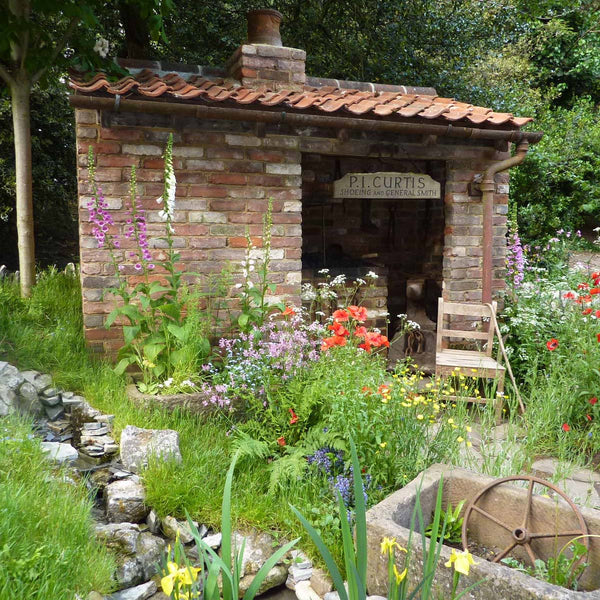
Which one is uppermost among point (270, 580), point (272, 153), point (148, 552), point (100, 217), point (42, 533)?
point (272, 153)

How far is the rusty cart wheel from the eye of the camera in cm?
242

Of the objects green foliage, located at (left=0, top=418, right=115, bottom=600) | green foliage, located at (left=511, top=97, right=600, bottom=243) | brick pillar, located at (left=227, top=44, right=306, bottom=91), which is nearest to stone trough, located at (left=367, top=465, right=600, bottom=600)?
green foliage, located at (left=0, top=418, right=115, bottom=600)

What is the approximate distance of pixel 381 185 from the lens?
18.8ft

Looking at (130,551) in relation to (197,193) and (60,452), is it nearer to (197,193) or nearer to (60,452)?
(60,452)

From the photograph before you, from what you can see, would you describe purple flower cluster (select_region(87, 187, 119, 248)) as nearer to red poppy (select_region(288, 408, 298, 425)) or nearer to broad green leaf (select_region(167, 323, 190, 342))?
broad green leaf (select_region(167, 323, 190, 342))

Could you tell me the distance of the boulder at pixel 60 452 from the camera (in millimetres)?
3063

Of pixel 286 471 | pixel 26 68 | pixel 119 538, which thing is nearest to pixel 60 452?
pixel 119 538

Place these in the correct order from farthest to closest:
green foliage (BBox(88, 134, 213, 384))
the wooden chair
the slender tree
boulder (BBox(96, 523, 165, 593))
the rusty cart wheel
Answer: the slender tree
the wooden chair
green foliage (BBox(88, 134, 213, 384))
boulder (BBox(96, 523, 165, 593))
the rusty cart wheel

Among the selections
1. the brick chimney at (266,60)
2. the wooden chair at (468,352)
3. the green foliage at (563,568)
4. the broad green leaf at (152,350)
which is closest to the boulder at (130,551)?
the broad green leaf at (152,350)

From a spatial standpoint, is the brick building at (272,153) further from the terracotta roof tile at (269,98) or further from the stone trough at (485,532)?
the stone trough at (485,532)

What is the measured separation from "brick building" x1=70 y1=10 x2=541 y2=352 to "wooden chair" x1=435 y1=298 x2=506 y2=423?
0.34m

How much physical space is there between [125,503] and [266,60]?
4217 mm

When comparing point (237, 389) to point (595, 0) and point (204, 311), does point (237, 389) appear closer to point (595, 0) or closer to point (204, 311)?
point (204, 311)

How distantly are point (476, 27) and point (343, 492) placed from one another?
9263mm
